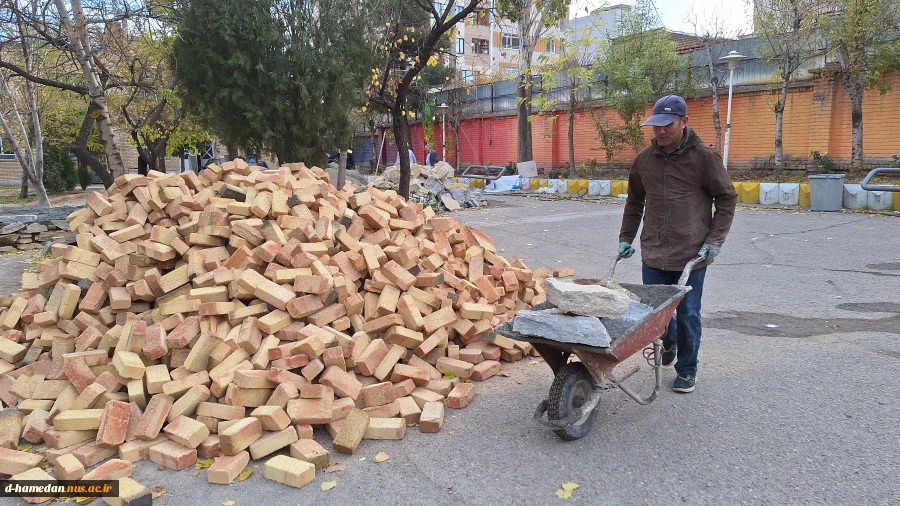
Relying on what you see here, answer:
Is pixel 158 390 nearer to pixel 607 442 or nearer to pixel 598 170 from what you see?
pixel 607 442

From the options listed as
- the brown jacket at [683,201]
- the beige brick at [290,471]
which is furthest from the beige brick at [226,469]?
the brown jacket at [683,201]

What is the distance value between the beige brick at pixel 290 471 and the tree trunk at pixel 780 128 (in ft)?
59.4

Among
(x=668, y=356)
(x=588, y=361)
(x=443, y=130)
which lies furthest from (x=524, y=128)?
(x=588, y=361)

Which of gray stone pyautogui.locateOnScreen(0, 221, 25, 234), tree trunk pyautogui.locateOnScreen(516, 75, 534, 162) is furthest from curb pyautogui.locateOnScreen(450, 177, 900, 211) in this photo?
gray stone pyautogui.locateOnScreen(0, 221, 25, 234)

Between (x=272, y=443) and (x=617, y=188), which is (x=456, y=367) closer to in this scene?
(x=272, y=443)

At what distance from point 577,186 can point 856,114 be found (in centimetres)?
793

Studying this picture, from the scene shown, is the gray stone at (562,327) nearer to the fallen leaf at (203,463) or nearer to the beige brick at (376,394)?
the beige brick at (376,394)

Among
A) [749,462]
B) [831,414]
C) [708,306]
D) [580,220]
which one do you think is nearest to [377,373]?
[749,462]

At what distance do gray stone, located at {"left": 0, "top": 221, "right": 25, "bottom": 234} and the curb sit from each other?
12.6 metres

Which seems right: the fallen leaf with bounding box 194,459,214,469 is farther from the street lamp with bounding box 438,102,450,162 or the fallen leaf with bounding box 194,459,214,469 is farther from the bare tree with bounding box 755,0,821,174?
the street lamp with bounding box 438,102,450,162

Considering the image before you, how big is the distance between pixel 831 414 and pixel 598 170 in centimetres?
2115

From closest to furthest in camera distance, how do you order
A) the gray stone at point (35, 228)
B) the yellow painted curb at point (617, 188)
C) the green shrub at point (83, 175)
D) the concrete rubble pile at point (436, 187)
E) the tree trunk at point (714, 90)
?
1. the gray stone at point (35, 228)
2. the concrete rubble pile at point (436, 187)
3. the yellow painted curb at point (617, 188)
4. the tree trunk at point (714, 90)
5. the green shrub at point (83, 175)

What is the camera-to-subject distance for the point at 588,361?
3.33 metres

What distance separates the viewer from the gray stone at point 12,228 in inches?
400
